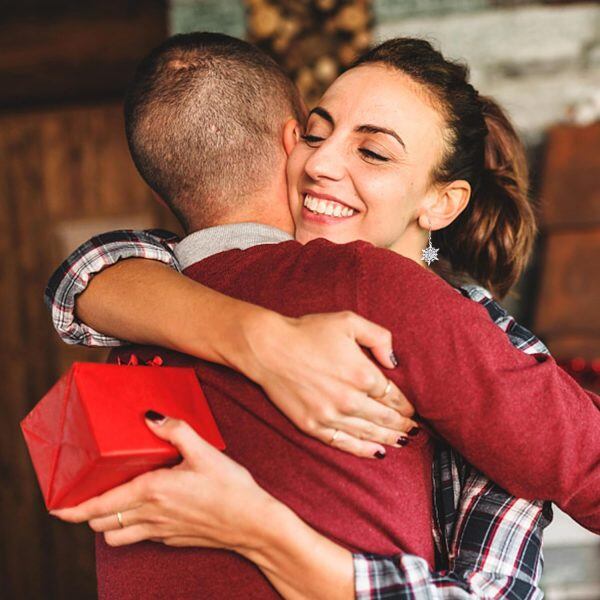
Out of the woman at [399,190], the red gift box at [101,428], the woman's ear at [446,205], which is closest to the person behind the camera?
the red gift box at [101,428]

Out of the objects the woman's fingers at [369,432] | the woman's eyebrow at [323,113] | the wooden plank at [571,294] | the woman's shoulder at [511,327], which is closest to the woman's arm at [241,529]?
the woman's fingers at [369,432]

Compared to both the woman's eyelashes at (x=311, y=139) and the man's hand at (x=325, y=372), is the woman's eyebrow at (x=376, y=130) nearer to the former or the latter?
the woman's eyelashes at (x=311, y=139)

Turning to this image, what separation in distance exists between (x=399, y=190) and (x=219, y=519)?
0.60m

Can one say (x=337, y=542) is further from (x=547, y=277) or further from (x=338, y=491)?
(x=547, y=277)

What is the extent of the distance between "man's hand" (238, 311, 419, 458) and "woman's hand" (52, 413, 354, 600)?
4.2 inches

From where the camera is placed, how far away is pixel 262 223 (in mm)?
1164

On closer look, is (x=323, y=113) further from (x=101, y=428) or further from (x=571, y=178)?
(x=571, y=178)

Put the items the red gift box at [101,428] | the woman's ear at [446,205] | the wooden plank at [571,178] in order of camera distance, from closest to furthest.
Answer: the red gift box at [101,428] < the woman's ear at [446,205] < the wooden plank at [571,178]

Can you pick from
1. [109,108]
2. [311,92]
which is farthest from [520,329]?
[109,108]

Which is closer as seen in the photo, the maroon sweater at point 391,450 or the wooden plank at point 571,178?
the maroon sweater at point 391,450

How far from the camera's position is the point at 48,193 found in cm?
295

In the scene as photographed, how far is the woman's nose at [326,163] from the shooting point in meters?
1.17

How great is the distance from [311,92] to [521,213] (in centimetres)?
135

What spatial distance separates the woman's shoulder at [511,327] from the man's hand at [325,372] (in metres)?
0.32
